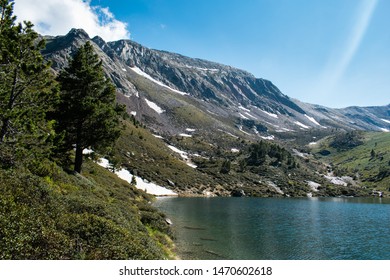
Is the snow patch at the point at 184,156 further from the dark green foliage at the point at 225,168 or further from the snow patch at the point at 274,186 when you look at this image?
the snow patch at the point at 274,186

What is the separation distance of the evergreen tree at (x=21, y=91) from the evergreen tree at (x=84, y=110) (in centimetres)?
872

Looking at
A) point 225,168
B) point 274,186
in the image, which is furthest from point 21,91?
point 274,186

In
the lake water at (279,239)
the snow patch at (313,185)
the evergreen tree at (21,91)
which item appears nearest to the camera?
the evergreen tree at (21,91)

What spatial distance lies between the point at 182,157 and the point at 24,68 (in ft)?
509

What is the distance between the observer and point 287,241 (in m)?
39.9

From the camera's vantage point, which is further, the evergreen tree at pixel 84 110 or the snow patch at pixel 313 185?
the snow patch at pixel 313 185

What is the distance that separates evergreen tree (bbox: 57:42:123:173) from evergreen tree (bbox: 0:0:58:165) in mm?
8719

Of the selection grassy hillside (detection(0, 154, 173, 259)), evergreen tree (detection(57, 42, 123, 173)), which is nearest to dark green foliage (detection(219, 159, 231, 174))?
evergreen tree (detection(57, 42, 123, 173))

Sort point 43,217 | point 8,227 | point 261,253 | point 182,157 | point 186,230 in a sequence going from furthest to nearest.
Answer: point 182,157 → point 186,230 → point 261,253 → point 43,217 → point 8,227

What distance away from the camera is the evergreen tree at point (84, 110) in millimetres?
32500

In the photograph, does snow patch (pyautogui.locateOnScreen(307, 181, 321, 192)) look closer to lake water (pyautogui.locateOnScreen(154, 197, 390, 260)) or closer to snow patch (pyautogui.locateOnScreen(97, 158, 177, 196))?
snow patch (pyautogui.locateOnScreen(97, 158, 177, 196))

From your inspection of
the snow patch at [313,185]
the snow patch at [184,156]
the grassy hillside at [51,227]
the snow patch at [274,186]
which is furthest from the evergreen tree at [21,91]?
the snow patch at [313,185]

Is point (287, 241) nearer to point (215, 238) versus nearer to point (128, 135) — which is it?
point (215, 238)
